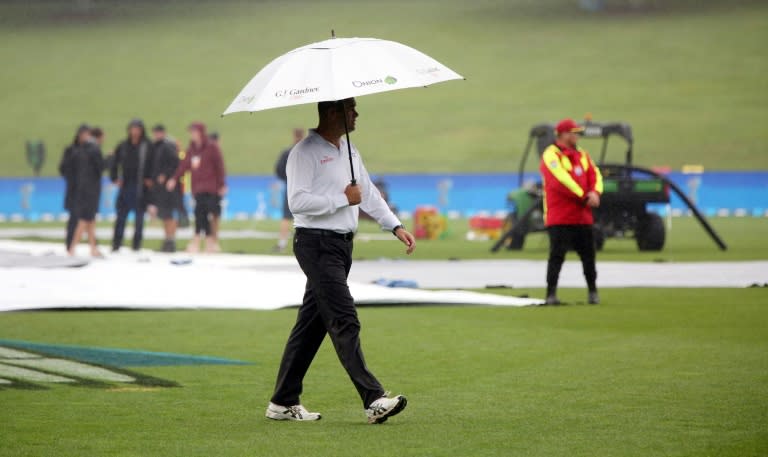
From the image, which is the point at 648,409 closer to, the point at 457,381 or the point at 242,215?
the point at 457,381

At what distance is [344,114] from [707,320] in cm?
683

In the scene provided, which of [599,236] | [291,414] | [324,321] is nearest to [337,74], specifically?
[324,321]

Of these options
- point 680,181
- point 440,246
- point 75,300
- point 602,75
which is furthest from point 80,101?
point 75,300

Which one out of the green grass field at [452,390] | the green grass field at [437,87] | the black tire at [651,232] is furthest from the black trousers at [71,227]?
the green grass field at [437,87]

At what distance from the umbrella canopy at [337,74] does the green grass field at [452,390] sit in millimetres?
1755

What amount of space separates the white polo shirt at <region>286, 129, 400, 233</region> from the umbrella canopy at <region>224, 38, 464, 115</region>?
0.36 m

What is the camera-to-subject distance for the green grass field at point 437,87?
6525cm

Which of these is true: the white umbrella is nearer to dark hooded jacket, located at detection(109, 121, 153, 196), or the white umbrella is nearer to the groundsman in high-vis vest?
the groundsman in high-vis vest

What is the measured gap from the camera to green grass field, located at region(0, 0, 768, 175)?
214 ft

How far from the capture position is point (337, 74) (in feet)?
27.7

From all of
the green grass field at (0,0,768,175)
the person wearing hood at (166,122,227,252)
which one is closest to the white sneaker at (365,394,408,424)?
the person wearing hood at (166,122,227,252)

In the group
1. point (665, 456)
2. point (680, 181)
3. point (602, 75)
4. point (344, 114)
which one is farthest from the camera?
point (602, 75)

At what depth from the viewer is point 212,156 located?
26.7 meters

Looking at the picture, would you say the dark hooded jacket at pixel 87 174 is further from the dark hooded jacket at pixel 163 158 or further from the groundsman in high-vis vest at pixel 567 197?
the groundsman in high-vis vest at pixel 567 197
